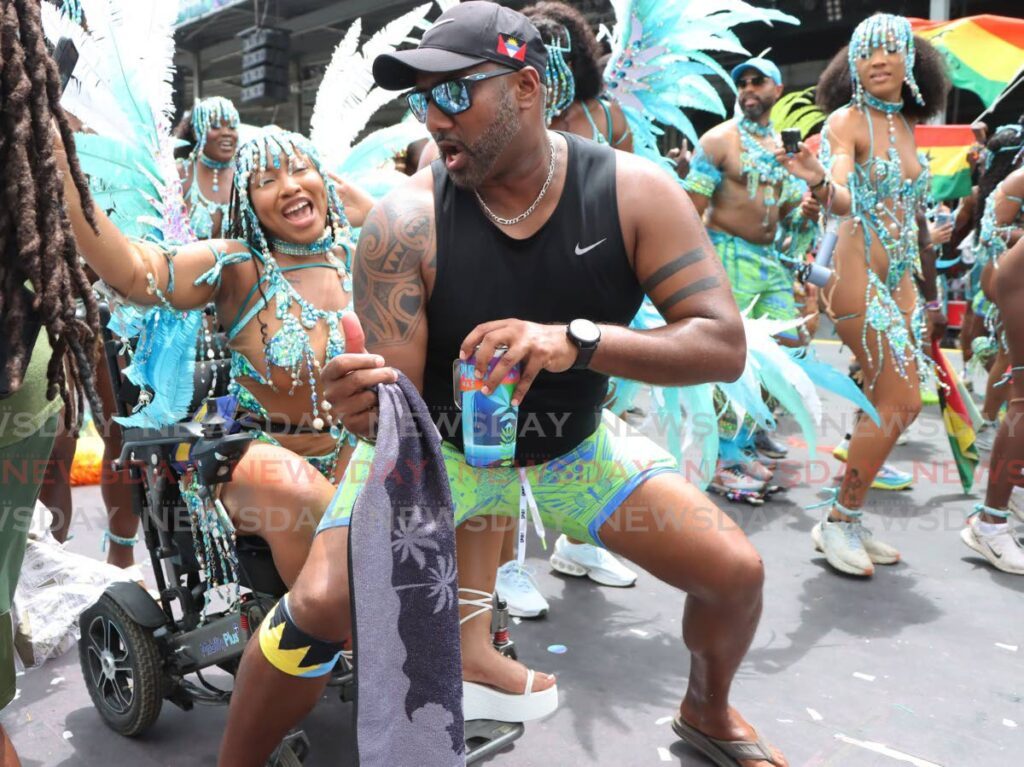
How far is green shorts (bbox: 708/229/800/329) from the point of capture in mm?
4910

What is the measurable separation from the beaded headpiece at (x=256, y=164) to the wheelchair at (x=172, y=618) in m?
0.31

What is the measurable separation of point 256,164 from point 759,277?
10.1 ft

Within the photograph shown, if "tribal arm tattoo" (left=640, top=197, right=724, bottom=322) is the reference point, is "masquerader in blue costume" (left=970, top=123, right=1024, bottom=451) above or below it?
below

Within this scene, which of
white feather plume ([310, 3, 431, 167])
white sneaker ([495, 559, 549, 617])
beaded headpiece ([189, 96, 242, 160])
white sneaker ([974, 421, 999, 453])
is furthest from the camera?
white sneaker ([974, 421, 999, 453])

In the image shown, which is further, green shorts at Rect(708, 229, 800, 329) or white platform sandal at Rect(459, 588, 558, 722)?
green shorts at Rect(708, 229, 800, 329)

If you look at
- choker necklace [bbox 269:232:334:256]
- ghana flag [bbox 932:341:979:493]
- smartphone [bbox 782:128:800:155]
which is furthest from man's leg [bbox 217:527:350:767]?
ghana flag [bbox 932:341:979:493]

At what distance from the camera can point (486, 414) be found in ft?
5.83

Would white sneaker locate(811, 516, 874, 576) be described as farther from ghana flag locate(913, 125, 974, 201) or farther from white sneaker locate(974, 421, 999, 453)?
ghana flag locate(913, 125, 974, 201)

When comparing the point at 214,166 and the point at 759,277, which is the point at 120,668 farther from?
the point at 759,277

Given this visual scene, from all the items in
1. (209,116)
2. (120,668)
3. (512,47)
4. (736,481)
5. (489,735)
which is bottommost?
(736,481)

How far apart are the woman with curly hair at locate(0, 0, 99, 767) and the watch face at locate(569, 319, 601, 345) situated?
0.91 metres

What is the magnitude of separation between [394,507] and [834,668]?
6.43 feet

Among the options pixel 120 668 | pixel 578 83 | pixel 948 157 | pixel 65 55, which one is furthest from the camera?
pixel 948 157

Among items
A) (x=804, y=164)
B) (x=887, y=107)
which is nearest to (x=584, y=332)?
(x=804, y=164)
